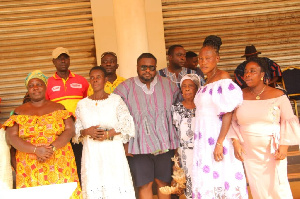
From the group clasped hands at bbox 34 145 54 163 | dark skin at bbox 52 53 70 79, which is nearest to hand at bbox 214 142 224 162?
clasped hands at bbox 34 145 54 163

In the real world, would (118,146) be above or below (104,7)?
below

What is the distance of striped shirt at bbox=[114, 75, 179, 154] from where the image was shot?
13.8 ft

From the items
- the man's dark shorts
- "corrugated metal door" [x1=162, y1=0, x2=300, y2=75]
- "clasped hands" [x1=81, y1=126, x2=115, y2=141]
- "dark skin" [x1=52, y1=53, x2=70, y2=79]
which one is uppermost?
"corrugated metal door" [x1=162, y1=0, x2=300, y2=75]

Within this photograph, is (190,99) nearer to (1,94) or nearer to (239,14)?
(239,14)

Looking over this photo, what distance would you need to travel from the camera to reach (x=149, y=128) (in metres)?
4.25

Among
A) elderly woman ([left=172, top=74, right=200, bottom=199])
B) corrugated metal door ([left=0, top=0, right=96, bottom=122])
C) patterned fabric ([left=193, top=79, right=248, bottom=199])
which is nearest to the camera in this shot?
patterned fabric ([left=193, top=79, right=248, bottom=199])

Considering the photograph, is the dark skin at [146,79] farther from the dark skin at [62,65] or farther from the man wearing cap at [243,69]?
the man wearing cap at [243,69]

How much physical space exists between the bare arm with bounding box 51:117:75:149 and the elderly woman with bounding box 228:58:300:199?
1545mm

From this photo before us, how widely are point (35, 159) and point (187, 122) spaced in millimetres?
1536

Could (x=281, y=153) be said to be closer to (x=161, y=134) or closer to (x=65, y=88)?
(x=161, y=134)

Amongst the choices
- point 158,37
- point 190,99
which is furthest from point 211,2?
point 190,99

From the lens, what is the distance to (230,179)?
3711 millimetres

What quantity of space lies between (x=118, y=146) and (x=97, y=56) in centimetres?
325

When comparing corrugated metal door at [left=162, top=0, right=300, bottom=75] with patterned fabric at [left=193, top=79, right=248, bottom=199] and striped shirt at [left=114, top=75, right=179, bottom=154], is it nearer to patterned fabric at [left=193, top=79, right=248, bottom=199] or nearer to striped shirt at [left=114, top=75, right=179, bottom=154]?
striped shirt at [left=114, top=75, right=179, bottom=154]
